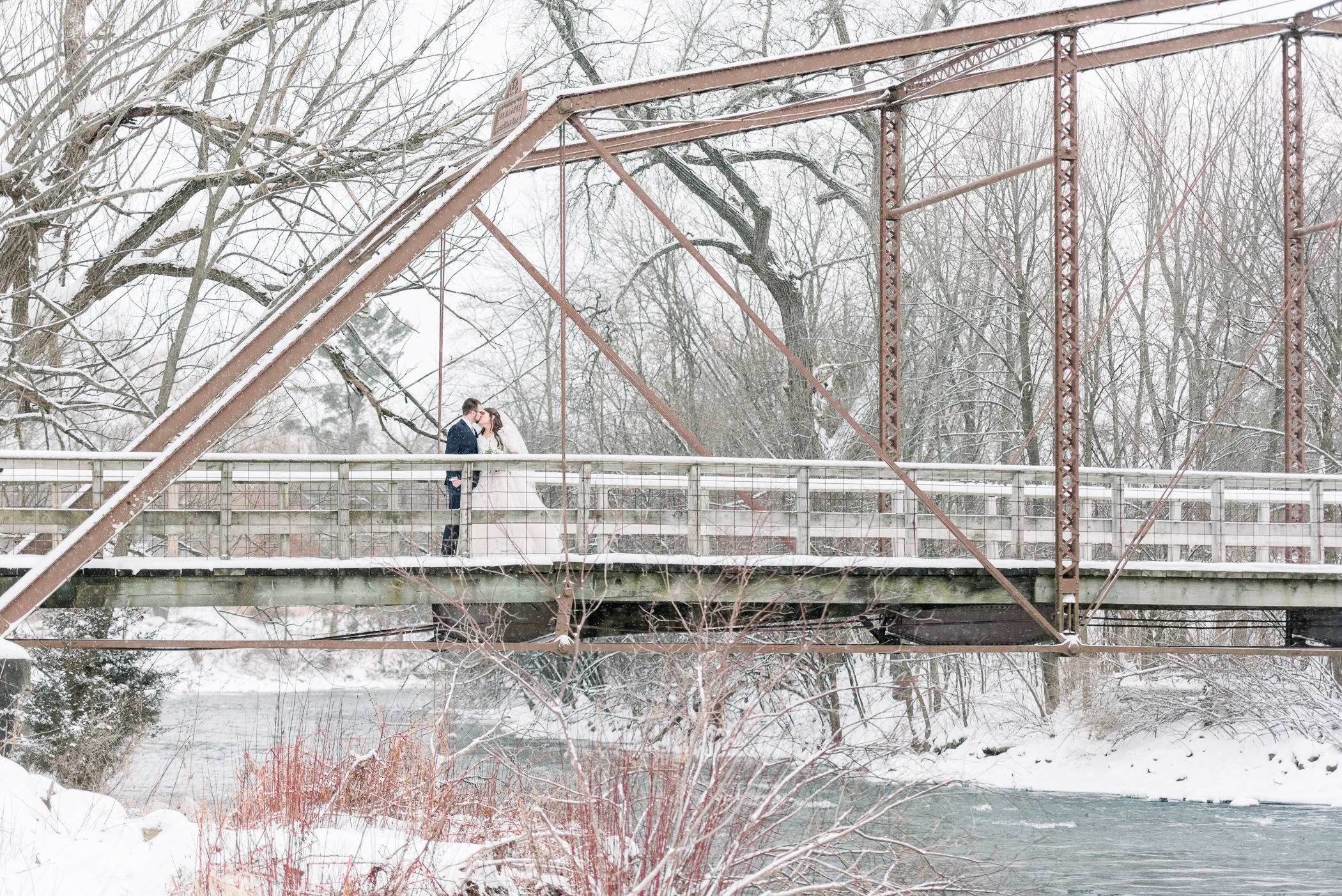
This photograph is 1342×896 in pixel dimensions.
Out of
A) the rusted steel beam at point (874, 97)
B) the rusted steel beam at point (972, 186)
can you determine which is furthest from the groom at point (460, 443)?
the rusted steel beam at point (972, 186)

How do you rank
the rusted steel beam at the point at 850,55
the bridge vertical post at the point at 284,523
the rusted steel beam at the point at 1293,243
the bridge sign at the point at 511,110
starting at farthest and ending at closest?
the rusted steel beam at the point at 1293,243 < the bridge vertical post at the point at 284,523 < the bridge sign at the point at 511,110 < the rusted steel beam at the point at 850,55

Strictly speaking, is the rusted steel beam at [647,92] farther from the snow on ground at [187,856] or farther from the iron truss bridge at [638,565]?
the snow on ground at [187,856]

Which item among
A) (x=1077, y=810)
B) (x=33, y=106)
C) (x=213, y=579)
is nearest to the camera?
(x=33, y=106)

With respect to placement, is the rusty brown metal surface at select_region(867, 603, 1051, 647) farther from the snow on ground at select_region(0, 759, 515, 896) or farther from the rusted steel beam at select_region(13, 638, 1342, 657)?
the snow on ground at select_region(0, 759, 515, 896)

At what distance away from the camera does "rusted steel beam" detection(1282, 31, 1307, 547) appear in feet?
41.5

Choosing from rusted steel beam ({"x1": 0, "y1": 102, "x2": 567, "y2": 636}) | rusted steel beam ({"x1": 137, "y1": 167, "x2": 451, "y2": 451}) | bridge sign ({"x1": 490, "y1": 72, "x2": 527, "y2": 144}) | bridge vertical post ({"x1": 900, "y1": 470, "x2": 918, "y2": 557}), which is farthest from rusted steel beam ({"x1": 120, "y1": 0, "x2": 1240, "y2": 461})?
bridge vertical post ({"x1": 900, "y1": 470, "x2": 918, "y2": 557})

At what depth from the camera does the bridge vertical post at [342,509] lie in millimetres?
10359

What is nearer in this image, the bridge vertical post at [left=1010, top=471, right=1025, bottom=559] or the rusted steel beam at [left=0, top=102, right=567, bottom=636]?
the rusted steel beam at [left=0, top=102, right=567, bottom=636]

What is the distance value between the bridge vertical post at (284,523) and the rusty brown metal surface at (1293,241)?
964 cm

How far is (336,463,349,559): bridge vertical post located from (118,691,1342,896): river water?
4.20ft

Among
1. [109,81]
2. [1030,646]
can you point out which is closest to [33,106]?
[109,81]

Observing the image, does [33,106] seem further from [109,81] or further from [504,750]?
[504,750]

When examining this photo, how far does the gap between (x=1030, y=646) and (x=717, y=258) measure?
17.4 metres

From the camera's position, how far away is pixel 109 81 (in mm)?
8695
